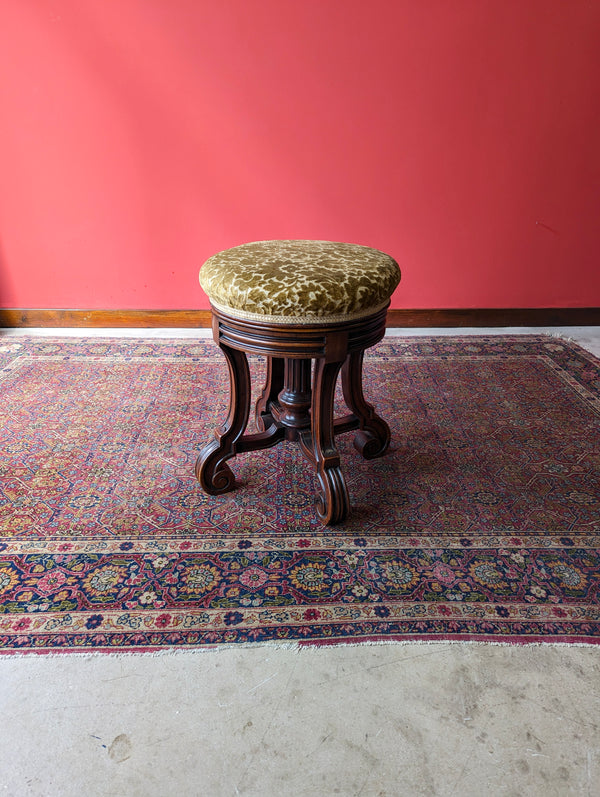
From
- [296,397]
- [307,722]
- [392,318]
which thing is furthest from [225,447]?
[392,318]

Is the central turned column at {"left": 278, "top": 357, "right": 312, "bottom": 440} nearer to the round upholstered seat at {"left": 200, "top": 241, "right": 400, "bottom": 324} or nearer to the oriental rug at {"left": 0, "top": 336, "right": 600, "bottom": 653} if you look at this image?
the oriental rug at {"left": 0, "top": 336, "right": 600, "bottom": 653}

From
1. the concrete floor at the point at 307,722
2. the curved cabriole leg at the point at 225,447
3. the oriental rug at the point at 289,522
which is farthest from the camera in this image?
the curved cabriole leg at the point at 225,447

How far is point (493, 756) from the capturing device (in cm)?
114

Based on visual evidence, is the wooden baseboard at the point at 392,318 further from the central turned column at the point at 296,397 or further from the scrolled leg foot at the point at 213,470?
the scrolled leg foot at the point at 213,470

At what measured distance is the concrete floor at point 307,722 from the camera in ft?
3.62

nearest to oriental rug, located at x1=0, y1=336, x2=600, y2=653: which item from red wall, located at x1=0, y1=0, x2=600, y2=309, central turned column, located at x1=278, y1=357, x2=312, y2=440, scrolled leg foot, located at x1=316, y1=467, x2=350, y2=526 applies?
scrolled leg foot, located at x1=316, y1=467, x2=350, y2=526

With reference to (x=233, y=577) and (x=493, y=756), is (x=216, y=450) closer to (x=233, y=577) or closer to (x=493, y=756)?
(x=233, y=577)

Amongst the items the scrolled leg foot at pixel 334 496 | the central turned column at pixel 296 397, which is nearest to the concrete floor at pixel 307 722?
the scrolled leg foot at pixel 334 496

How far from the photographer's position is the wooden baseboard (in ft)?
10.7

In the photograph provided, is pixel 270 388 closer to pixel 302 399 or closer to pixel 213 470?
pixel 302 399

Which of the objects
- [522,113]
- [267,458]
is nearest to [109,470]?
[267,458]

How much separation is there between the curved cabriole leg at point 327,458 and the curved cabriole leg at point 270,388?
1.34 feet

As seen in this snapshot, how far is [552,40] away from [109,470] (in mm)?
2892

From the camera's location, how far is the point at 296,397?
195 centimetres
